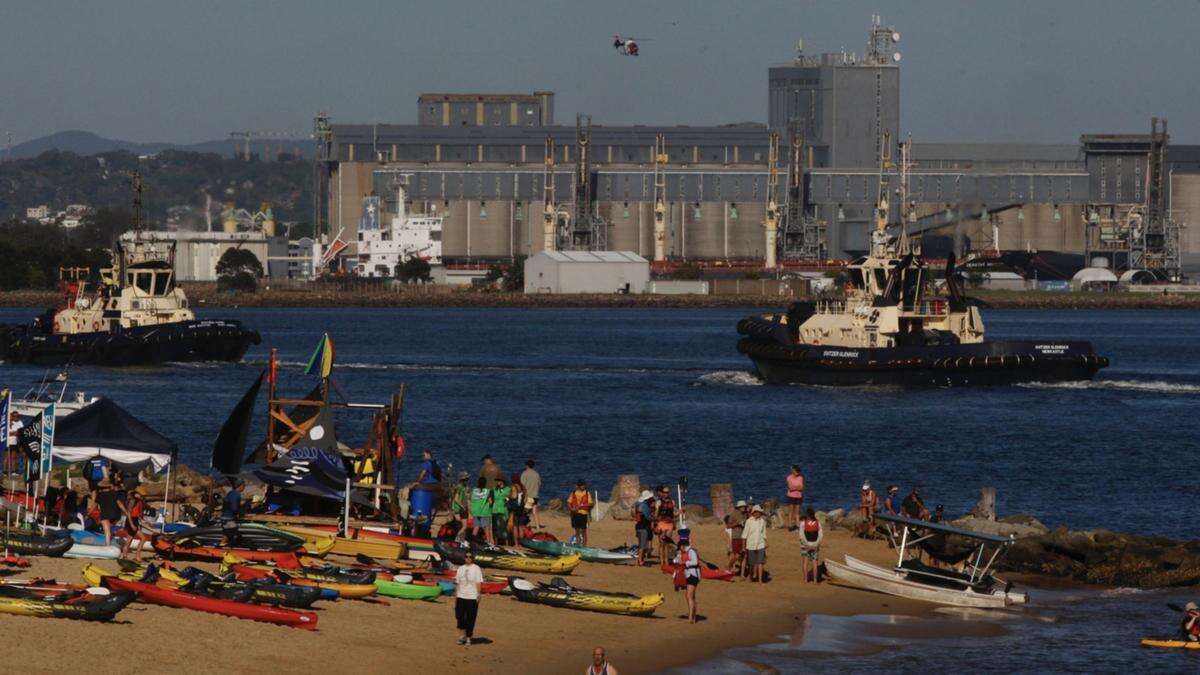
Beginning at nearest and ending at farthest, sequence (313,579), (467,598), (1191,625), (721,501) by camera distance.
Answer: (467,598) → (313,579) → (1191,625) → (721,501)

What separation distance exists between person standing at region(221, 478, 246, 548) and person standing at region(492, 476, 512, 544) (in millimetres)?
4009

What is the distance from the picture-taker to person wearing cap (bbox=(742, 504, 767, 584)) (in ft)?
99.9

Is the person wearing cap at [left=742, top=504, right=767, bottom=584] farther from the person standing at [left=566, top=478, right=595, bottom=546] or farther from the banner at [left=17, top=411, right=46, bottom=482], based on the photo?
the banner at [left=17, top=411, right=46, bottom=482]

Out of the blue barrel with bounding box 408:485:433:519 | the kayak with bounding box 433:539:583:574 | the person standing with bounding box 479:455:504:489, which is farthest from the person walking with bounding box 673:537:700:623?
the person standing with bounding box 479:455:504:489

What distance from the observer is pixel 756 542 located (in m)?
30.5

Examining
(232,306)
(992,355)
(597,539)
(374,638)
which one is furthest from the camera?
(232,306)

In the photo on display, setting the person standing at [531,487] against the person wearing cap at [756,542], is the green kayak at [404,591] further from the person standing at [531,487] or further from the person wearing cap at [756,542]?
the person standing at [531,487]

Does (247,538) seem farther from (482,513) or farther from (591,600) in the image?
(591,600)

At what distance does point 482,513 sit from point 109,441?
22.2ft

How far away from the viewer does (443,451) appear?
54375 mm

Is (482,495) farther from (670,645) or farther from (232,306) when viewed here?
(232,306)

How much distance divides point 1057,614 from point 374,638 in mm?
11036

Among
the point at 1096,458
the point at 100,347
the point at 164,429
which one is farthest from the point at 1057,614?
the point at 100,347

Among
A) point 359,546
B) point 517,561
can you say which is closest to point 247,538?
point 359,546
